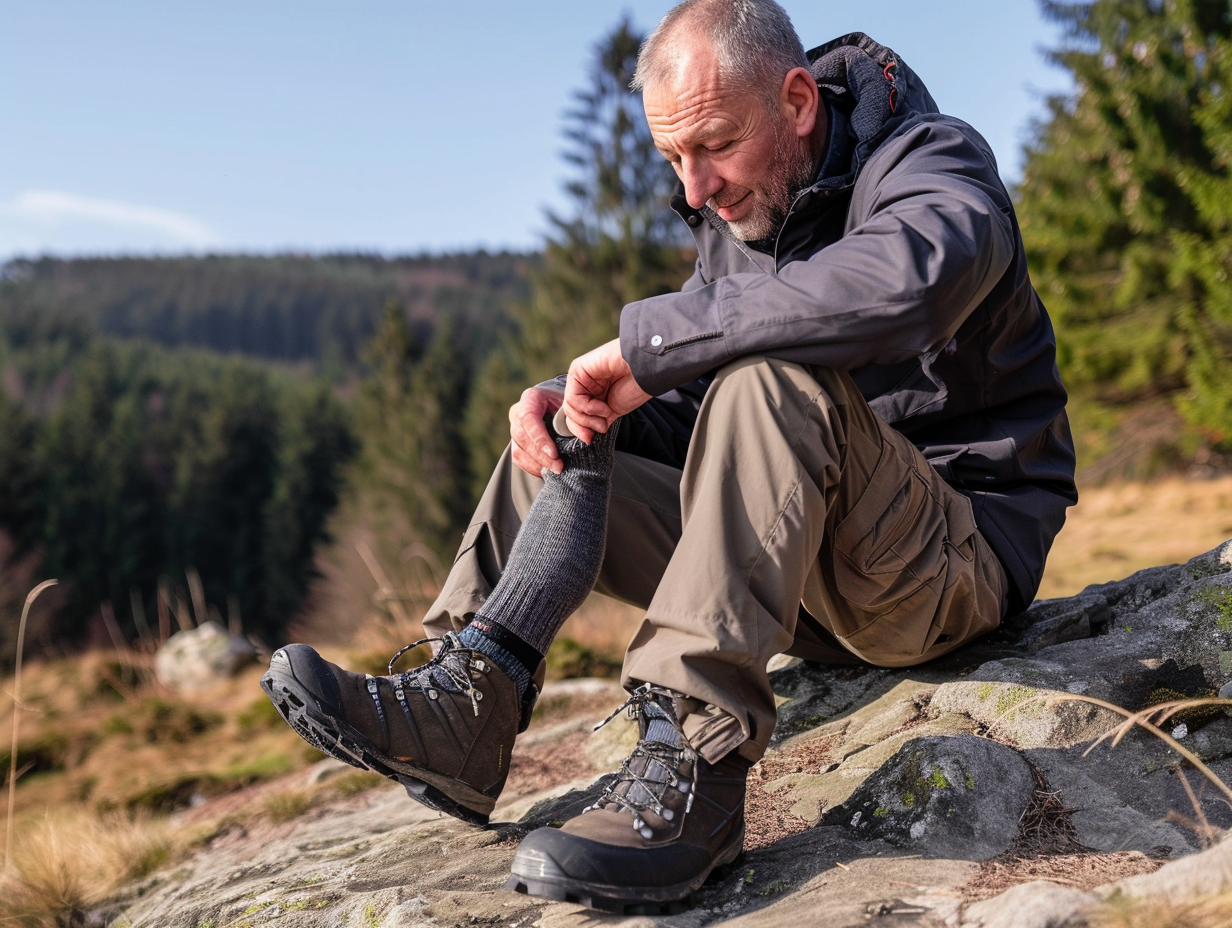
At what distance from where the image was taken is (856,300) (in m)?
1.49

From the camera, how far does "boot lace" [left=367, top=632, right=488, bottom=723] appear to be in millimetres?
1746

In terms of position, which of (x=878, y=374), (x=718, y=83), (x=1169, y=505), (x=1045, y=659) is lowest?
(x=1169, y=505)

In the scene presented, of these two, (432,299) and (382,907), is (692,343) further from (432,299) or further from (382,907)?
(432,299)

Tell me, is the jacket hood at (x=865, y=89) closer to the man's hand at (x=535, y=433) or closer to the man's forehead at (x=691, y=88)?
the man's forehead at (x=691, y=88)

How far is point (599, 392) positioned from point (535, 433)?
19cm

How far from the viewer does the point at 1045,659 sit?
6.93ft

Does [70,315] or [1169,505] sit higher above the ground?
[70,315]

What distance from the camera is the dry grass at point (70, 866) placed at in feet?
7.47

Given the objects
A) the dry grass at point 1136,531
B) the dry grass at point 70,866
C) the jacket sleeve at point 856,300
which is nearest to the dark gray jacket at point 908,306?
the jacket sleeve at point 856,300

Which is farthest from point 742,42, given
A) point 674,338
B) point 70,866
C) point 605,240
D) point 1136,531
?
point 605,240

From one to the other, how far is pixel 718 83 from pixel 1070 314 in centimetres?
977

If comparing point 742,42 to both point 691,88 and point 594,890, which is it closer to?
point 691,88

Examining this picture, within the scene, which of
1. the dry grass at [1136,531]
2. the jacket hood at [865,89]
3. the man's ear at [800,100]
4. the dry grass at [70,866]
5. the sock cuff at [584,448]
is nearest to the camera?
the sock cuff at [584,448]

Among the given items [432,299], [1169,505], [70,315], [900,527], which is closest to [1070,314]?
[1169,505]
